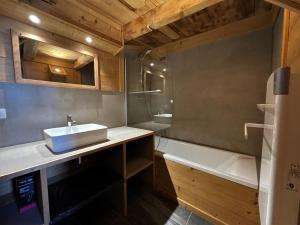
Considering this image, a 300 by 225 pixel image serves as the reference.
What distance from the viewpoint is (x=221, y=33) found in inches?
77.4

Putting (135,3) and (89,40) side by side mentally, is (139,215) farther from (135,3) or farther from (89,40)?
(135,3)

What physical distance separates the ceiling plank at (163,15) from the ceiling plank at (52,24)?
346 millimetres

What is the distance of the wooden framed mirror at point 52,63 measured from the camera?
4.21ft

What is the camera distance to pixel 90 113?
1859mm

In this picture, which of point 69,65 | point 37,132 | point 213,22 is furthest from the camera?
point 213,22

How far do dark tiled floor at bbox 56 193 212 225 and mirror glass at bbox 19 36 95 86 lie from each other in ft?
4.80

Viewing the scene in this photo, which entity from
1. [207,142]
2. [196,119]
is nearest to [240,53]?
[196,119]

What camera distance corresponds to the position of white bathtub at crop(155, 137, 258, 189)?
1358mm

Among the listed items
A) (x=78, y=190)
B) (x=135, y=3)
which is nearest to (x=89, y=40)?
(x=135, y=3)

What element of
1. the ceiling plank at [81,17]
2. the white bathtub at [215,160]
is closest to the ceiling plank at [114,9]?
the ceiling plank at [81,17]

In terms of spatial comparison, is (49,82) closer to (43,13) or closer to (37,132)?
(37,132)

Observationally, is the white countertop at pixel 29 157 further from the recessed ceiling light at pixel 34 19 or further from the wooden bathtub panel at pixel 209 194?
the recessed ceiling light at pixel 34 19

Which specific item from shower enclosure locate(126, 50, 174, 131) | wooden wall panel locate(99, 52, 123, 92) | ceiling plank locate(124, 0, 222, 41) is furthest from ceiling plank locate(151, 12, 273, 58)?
wooden wall panel locate(99, 52, 123, 92)

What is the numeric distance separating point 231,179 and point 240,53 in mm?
1539
